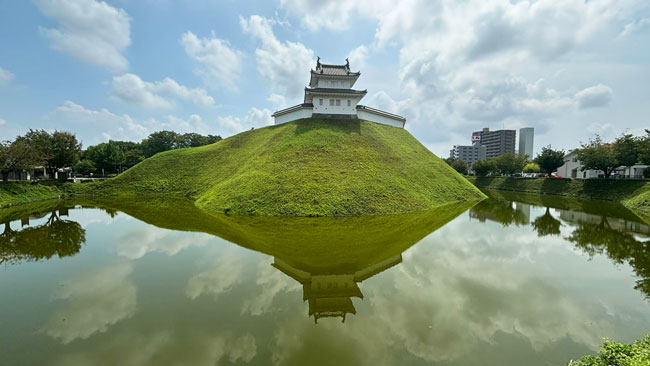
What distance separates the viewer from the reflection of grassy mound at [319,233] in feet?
33.6

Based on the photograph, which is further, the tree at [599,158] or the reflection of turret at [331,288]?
the tree at [599,158]

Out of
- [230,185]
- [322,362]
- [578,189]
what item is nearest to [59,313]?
[322,362]

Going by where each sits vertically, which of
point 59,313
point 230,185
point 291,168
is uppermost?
point 291,168

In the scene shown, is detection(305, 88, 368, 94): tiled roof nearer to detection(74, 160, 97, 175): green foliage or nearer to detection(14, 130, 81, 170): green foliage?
detection(14, 130, 81, 170): green foliage

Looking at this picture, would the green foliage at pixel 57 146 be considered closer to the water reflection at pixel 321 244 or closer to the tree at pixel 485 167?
the water reflection at pixel 321 244

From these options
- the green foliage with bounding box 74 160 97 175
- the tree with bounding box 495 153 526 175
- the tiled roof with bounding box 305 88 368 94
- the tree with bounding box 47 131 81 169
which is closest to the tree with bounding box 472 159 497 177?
the tree with bounding box 495 153 526 175

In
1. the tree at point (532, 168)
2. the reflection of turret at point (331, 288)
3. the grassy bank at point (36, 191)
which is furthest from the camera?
the tree at point (532, 168)

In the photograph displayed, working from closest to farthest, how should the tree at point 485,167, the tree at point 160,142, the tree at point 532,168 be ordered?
the tree at point 485,167 < the tree at point 532,168 < the tree at point 160,142

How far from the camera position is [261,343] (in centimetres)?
516

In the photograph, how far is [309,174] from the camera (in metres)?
23.8

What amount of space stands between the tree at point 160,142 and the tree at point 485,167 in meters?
78.1

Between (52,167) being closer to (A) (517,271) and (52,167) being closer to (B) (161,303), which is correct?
(B) (161,303)

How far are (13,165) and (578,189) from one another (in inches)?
2672

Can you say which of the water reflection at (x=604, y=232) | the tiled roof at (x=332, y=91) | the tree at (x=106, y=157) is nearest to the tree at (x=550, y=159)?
the water reflection at (x=604, y=232)
